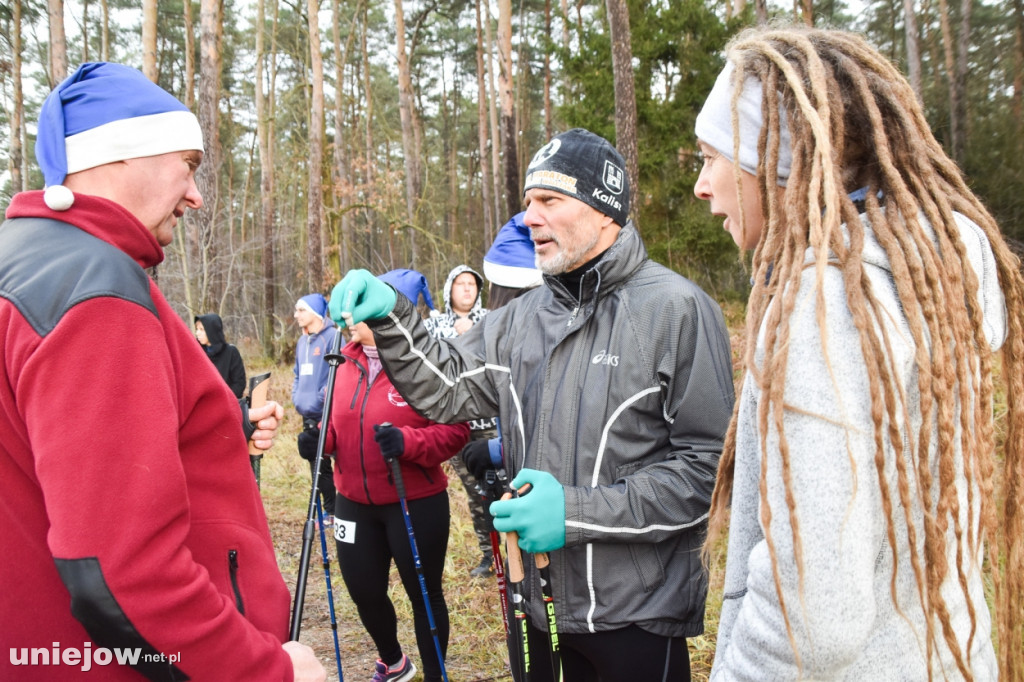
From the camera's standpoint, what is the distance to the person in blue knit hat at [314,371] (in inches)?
230

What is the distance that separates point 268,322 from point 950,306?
2005 cm

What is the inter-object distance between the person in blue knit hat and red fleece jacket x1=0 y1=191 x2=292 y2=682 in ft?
12.4

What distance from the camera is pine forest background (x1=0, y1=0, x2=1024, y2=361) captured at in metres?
12.0

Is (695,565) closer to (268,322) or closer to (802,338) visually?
(802,338)

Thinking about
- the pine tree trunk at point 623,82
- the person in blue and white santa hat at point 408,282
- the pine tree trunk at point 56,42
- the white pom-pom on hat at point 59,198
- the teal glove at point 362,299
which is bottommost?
the teal glove at point 362,299

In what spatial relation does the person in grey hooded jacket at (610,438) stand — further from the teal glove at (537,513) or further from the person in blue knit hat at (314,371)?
the person in blue knit hat at (314,371)

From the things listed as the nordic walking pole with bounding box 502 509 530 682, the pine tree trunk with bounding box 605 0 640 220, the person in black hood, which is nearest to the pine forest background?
the pine tree trunk with bounding box 605 0 640 220

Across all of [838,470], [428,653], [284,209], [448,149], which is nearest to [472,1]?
[448,149]

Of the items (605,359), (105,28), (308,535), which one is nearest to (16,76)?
(105,28)

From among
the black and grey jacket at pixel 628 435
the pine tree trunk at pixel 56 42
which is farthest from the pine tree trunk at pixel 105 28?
the black and grey jacket at pixel 628 435

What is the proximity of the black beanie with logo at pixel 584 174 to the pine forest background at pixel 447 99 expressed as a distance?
0.80 metres

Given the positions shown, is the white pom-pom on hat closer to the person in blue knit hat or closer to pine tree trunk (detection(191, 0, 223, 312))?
the person in blue knit hat

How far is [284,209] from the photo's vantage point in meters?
33.2

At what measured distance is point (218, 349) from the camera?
7438 mm
